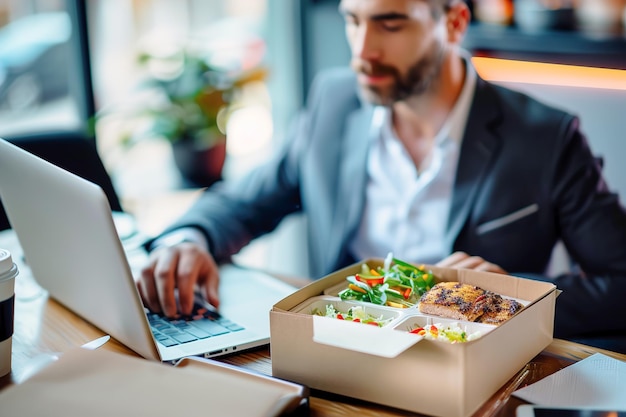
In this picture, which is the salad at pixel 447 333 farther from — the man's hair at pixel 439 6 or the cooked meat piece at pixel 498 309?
the man's hair at pixel 439 6

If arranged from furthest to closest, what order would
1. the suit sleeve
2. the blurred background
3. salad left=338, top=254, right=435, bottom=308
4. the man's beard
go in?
the blurred background < the man's beard < the suit sleeve < salad left=338, top=254, right=435, bottom=308

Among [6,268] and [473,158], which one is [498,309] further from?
[473,158]

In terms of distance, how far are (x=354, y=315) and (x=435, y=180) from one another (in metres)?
1.02

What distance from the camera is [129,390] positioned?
2.99ft

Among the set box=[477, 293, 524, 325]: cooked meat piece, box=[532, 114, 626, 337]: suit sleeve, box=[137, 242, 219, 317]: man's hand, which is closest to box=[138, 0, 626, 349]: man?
box=[532, 114, 626, 337]: suit sleeve

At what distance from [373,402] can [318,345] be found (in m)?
0.11

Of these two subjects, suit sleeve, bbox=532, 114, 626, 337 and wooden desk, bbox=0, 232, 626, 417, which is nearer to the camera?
wooden desk, bbox=0, 232, 626, 417

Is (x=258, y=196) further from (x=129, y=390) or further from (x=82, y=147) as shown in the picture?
(x=129, y=390)

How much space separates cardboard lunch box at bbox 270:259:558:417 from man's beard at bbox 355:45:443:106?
3.28ft

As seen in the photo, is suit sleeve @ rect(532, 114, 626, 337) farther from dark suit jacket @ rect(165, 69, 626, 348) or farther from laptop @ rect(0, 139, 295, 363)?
laptop @ rect(0, 139, 295, 363)

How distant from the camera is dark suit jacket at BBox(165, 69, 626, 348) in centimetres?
180

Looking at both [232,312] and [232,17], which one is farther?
[232,17]

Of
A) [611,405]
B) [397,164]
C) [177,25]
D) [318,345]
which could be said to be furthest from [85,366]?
[177,25]

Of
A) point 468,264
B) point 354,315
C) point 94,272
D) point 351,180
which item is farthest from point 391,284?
point 351,180
